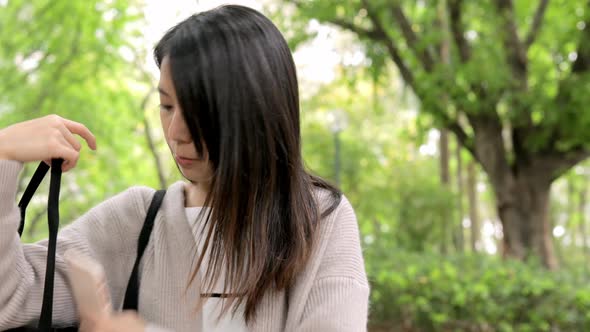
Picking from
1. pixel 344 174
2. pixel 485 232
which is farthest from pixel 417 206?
pixel 485 232

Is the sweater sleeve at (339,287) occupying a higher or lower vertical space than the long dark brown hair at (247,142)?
lower

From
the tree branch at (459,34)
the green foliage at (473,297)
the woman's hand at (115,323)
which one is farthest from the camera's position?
the tree branch at (459,34)

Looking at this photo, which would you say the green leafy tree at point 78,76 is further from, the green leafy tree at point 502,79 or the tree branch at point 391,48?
the tree branch at point 391,48

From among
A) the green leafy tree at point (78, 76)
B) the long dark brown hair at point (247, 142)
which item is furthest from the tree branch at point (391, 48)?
the long dark brown hair at point (247, 142)

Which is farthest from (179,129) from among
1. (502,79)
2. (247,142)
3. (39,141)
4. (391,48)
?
(391,48)

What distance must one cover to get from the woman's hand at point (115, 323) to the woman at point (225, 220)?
1.01 feet

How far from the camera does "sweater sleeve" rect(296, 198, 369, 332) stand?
4.40 feet

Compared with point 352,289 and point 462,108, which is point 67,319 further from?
point 462,108

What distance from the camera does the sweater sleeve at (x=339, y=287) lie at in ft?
4.40

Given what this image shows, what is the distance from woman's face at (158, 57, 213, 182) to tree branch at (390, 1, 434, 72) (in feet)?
26.3

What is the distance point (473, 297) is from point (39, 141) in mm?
6092

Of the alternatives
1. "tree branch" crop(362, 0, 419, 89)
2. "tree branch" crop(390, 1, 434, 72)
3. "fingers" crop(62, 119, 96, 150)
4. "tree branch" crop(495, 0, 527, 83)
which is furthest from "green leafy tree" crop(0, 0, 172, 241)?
"fingers" crop(62, 119, 96, 150)

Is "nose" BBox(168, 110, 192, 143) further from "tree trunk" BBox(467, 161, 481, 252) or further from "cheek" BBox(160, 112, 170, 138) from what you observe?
"tree trunk" BBox(467, 161, 481, 252)

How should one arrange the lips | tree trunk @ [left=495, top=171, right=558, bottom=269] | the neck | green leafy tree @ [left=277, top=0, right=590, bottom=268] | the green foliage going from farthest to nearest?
tree trunk @ [left=495, top=171, right=558, bottom=269] < green leafy tree @ [left=277, top=0, right=590, bottom=268] < the green foliage < the neck < the lips
